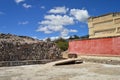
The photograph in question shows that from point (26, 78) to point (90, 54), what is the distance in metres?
13.4

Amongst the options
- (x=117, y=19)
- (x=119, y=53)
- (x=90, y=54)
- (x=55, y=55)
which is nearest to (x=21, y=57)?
(x=55, y=55)

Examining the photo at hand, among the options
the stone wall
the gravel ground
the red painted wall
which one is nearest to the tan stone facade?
the red painted wall

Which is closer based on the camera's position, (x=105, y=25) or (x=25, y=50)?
(x=25, y=50)

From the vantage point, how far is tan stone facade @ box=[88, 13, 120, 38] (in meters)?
33.3

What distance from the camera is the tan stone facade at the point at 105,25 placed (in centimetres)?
3328

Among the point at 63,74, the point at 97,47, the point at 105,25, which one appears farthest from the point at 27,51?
the point at 105,25

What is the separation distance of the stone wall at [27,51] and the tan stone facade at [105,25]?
10741 mm

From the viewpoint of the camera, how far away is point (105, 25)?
35.2 meters

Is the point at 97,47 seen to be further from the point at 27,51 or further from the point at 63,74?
the point at 63,74

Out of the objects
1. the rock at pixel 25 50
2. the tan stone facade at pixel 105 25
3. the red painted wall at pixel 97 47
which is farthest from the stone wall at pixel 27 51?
the tan stone facade at pixel 105 25

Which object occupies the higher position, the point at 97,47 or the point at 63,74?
the point at 97,47

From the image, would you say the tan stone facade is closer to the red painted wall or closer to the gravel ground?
the red painted wall

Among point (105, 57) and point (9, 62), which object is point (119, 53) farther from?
point (9, 62)

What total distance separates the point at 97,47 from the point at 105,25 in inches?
427
